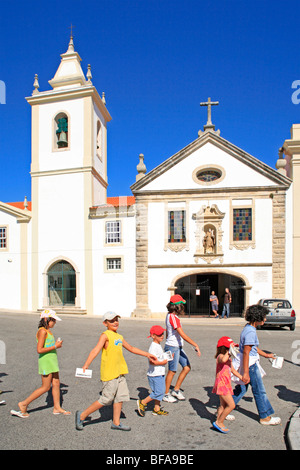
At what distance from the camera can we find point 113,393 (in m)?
4.91

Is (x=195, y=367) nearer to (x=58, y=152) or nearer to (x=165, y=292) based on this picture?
(x=165, y=292)

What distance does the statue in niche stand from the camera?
2059 centimetres

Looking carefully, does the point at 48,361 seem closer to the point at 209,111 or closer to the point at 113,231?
the point at 113,231

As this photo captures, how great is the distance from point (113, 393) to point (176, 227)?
644 inches

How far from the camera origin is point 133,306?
68.7 feet

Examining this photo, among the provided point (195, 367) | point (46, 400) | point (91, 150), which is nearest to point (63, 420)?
point (46, 400)

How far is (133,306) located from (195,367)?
12.5 m

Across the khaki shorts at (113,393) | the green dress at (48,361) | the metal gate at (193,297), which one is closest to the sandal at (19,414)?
the green dress at (48,361)

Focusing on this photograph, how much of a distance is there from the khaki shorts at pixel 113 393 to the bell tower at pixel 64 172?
16.9 m

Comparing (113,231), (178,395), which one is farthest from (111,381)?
(113,231)

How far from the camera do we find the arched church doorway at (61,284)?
72.7 feet

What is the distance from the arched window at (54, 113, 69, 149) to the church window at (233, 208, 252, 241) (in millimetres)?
10427

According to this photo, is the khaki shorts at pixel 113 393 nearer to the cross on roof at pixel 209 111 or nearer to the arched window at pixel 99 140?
the cross on roof at pixel 209 111

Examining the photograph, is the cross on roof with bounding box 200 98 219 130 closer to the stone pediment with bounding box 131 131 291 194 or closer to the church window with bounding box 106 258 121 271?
the stone pediment with bounding box 131 131 291 194
